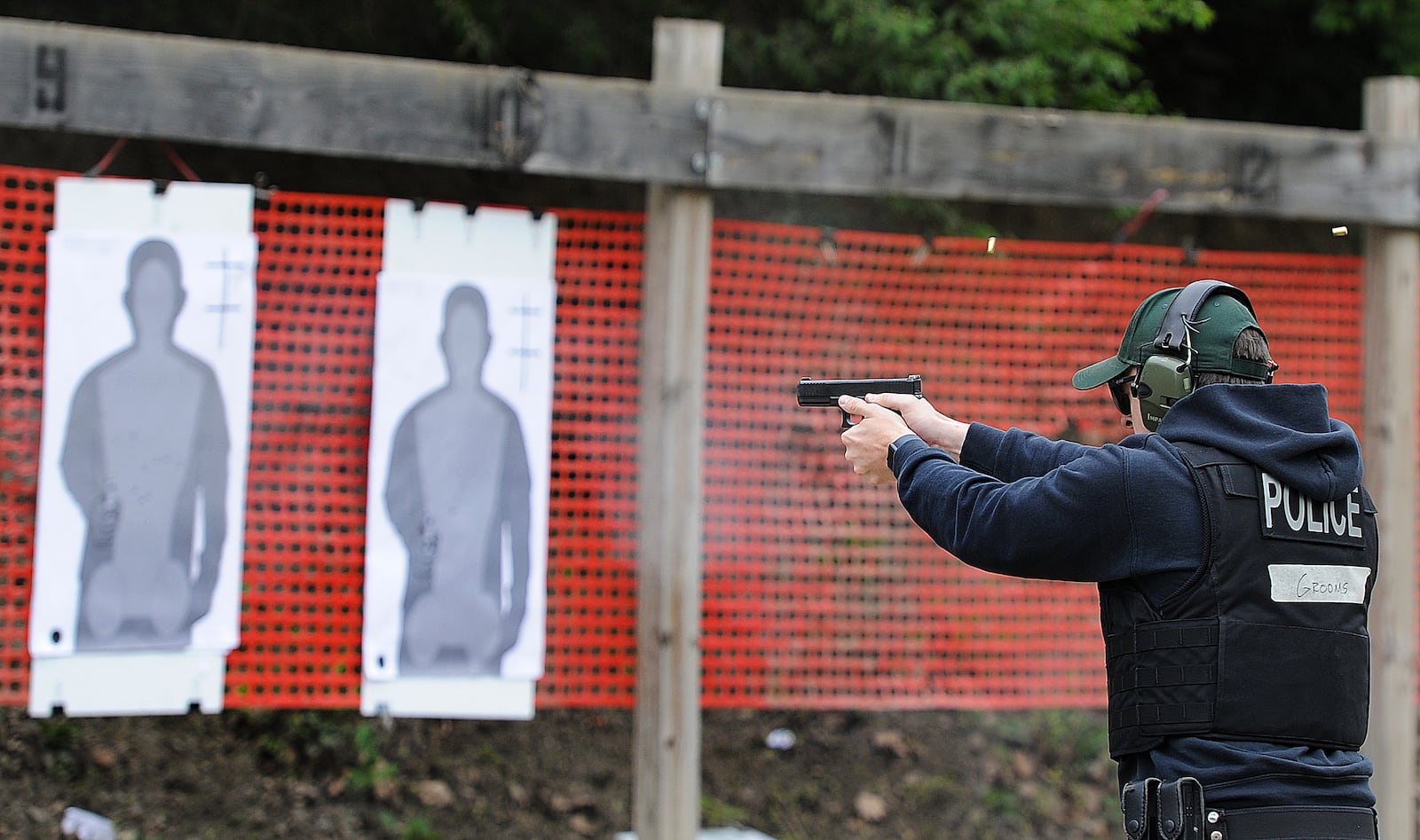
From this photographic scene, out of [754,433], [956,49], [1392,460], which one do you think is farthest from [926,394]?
[956,49]

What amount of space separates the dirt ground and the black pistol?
2.88 metres

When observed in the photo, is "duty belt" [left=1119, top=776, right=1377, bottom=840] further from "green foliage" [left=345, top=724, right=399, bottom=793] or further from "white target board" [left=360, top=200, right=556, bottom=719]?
"green foliage" [left=345, top=724, right=399, bottom=793]

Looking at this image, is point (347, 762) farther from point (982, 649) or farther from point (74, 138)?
point (74, 138)

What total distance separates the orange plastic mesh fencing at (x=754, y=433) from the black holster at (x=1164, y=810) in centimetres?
205

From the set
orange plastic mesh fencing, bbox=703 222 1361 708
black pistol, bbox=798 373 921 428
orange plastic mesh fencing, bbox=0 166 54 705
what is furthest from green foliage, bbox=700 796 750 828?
black pistol, bbox=798 373 921 428

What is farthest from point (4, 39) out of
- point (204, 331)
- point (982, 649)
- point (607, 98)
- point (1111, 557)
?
point (982, 649)

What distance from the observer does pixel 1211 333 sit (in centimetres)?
219

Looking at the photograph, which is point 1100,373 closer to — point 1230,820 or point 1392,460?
point 1230,820

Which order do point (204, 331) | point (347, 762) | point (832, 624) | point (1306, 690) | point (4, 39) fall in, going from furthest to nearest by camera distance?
point (347, 762) → point (832, 624) → point (204, 331) → point (4, 39) → point (1306, 690)

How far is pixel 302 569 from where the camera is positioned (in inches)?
154

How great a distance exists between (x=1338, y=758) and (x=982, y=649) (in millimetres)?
2222

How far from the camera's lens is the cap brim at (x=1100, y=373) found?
2344 millimetres

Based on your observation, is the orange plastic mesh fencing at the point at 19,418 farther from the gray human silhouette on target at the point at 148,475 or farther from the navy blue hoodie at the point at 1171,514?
the navy blue hoodie at the point at 1171,514

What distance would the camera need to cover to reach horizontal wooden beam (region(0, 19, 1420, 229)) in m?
3.57
